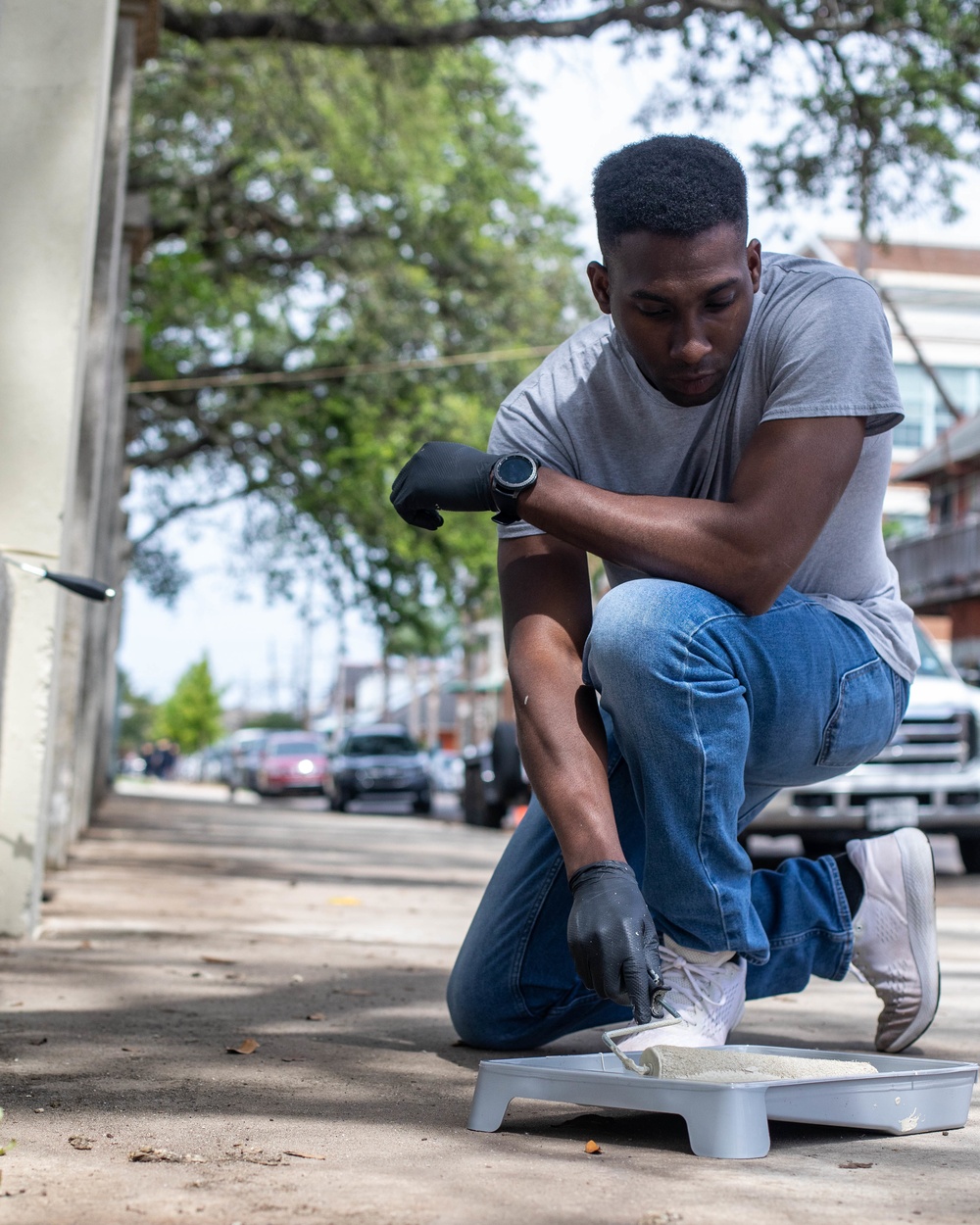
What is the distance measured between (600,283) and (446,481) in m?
0.52

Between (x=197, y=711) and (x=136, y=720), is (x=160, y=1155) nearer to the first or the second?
(x=197, y=711)

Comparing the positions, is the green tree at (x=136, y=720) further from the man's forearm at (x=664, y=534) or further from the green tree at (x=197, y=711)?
the man's forearm at (x=664, y=534)


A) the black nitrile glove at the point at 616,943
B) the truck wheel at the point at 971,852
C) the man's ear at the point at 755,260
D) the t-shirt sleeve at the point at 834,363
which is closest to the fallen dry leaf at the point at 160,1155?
the black nitrile glove at the point at 616,943

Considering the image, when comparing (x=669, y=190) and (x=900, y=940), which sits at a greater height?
(x=669, y=190)

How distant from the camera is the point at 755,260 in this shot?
113 inches

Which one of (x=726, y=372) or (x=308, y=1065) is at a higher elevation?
(x=726, y=372)

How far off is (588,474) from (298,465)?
55.5 ft

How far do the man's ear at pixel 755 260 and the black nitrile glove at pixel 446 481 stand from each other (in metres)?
0.58

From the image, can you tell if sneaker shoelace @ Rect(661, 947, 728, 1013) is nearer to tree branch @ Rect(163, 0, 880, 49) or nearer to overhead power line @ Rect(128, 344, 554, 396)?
tree branch @ Rect(163, 0, 880, 49)

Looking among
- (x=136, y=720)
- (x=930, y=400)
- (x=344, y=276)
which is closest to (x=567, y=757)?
(x=344, y=276)

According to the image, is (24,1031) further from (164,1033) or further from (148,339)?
(148,339)

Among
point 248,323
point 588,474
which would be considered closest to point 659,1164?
point 588,474

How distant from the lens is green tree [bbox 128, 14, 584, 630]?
1844 centimetres

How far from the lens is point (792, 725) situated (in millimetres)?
2891
